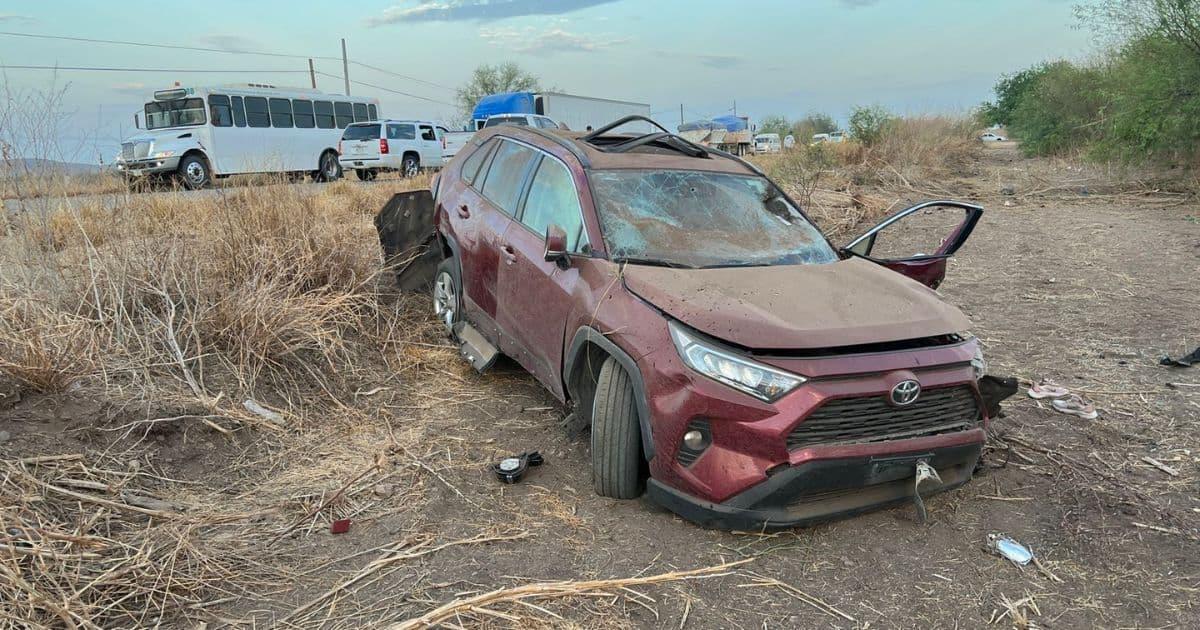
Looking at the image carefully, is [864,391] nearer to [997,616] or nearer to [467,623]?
[997,616]

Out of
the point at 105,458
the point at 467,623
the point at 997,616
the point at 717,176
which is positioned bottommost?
the point at 997,616

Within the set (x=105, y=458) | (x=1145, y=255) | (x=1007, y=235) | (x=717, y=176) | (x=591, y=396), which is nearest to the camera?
(x=105, y=458)

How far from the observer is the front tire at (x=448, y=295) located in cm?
537

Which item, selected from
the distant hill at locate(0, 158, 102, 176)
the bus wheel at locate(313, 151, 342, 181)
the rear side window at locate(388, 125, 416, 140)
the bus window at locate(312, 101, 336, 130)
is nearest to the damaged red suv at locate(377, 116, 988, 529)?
the distant hill at locate(0, 158, 102, 176)

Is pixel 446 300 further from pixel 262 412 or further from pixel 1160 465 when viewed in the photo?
pixel 1160 465

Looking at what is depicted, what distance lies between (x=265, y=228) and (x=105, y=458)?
8.98ft

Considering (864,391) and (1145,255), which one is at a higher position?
(864,391)

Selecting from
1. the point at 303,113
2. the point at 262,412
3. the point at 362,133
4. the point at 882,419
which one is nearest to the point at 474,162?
the point at 262,412

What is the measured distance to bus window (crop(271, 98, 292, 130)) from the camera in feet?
68.8

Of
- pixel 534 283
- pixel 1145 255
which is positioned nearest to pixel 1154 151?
pixel 1145 255

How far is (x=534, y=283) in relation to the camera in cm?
409

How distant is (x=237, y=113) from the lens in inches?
773

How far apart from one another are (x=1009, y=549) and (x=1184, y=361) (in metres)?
3.25

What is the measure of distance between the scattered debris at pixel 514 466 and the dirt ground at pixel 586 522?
6cm
